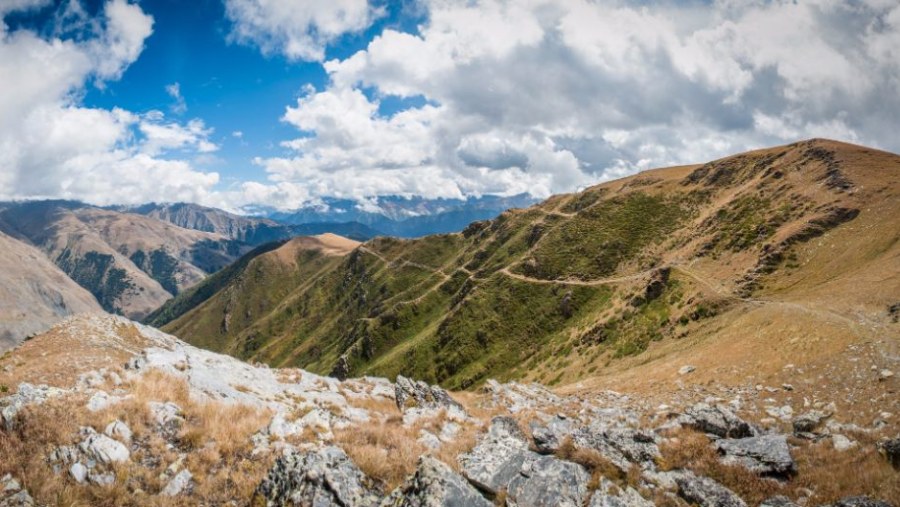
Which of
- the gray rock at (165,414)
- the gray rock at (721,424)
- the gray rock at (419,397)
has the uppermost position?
the gray rock at (165,414)

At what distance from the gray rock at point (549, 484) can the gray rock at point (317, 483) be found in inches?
150

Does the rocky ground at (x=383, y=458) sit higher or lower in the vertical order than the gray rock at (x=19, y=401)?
lower

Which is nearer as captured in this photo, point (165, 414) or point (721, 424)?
point (165, 414)

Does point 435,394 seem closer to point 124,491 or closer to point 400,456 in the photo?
point 400,456

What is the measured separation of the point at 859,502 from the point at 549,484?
6.95 metres

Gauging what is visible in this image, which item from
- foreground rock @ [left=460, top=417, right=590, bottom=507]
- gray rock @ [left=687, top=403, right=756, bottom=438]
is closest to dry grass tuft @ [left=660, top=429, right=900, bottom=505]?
gray rock @ [left=687, top=403, right=756, bottom=438]

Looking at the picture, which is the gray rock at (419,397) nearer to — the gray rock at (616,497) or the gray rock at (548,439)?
the gray rock at (548,439)

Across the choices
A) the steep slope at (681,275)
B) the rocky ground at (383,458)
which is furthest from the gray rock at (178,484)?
the steep slope at (681,275)

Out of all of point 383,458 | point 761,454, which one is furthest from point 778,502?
point 383,458

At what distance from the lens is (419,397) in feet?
87.3

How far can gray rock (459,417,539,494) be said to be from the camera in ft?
38.9

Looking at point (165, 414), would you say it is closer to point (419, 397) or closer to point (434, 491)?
point (434, 491)

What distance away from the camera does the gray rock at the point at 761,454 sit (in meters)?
12.3

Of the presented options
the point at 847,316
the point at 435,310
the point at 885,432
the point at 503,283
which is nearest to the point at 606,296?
the point at 503,283
